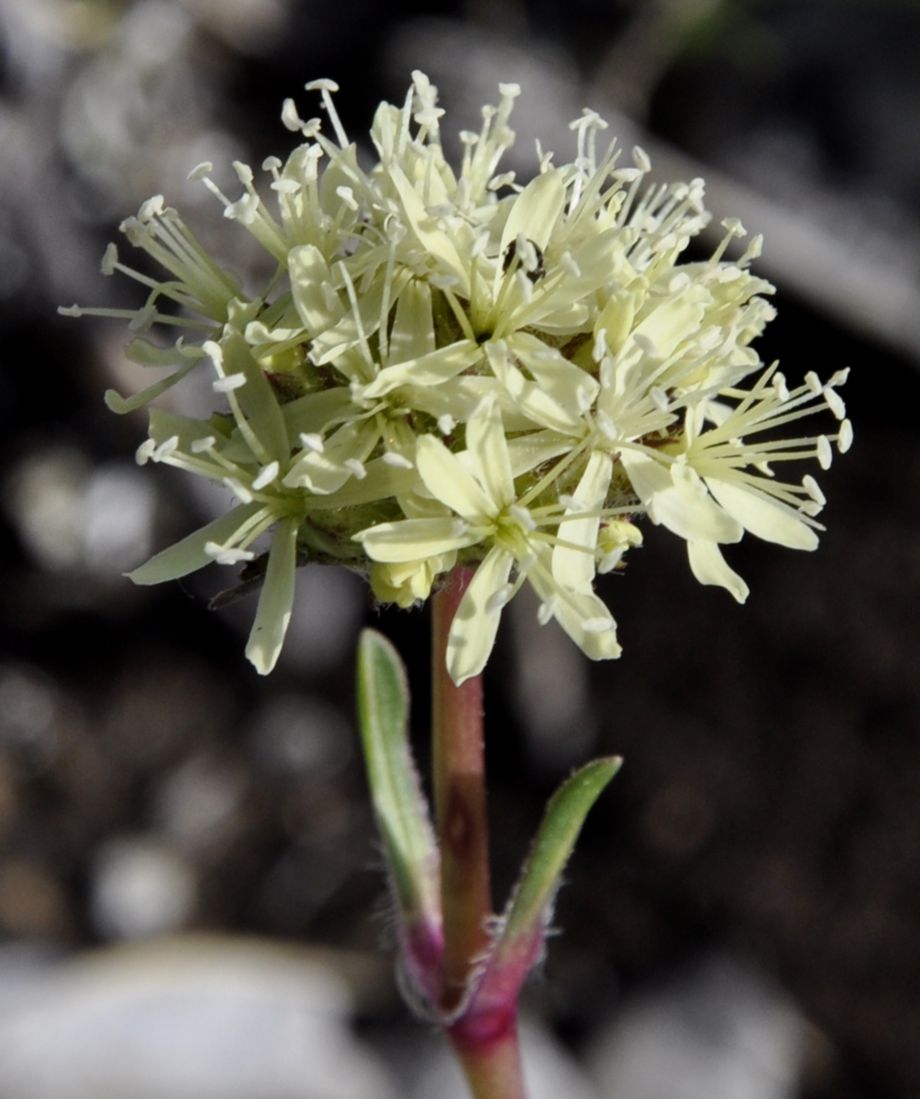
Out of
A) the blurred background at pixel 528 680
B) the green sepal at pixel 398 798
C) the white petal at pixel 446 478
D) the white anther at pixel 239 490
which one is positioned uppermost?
the white petal at pixel 446 478

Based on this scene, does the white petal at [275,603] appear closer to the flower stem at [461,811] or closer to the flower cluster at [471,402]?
the flower cluster at [471,402]

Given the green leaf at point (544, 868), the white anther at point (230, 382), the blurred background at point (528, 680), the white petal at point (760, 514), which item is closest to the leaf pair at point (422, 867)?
the green leaf at point (544, 868)

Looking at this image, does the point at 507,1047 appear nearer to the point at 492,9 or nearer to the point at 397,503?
the point at 397,503

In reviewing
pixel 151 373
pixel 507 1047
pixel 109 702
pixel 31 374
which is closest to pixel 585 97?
pixel 151 373

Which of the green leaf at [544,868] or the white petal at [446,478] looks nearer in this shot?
the white petal at [446,478]

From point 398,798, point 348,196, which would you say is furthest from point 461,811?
point 348,196
